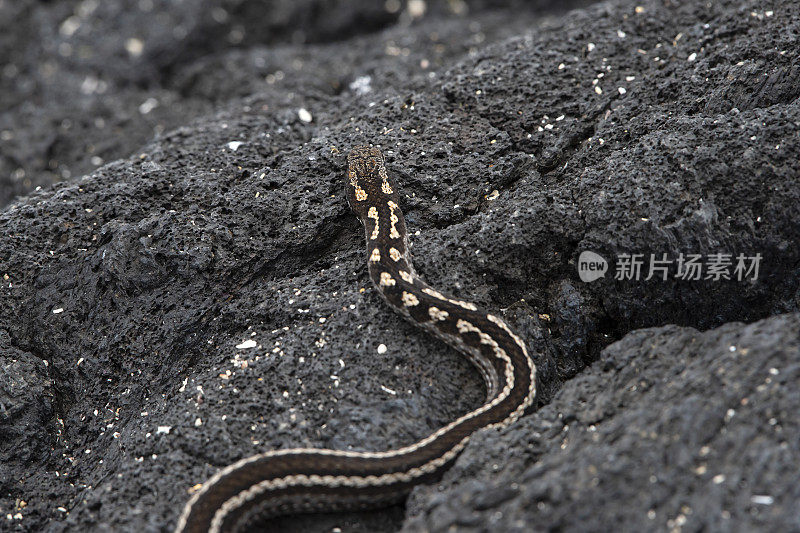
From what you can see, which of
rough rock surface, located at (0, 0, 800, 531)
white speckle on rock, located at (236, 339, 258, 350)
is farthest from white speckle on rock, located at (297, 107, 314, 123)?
white speckle on rock, located at (236, 339, 258, 350)

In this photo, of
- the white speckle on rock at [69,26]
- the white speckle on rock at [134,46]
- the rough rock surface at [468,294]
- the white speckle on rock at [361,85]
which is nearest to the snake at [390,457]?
the rough rock surface at [468,294]

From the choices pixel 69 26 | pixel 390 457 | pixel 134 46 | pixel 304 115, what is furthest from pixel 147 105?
pixel 390 457

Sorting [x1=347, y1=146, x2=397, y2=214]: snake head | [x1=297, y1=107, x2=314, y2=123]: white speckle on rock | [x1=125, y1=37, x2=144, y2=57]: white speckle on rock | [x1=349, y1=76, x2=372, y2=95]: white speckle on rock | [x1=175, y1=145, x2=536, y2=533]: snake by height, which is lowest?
[x1=175, y1=145, x2=536, y2=533]: snake

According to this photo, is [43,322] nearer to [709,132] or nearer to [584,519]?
[584,519]

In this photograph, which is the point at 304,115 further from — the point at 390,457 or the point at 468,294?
the point at 390,457

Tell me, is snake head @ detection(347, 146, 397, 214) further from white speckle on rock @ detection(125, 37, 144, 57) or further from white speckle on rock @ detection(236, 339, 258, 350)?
white speckle on rock @ detection(125, 37, 144, 57)

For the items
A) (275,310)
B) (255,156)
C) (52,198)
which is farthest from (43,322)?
(255,156)
